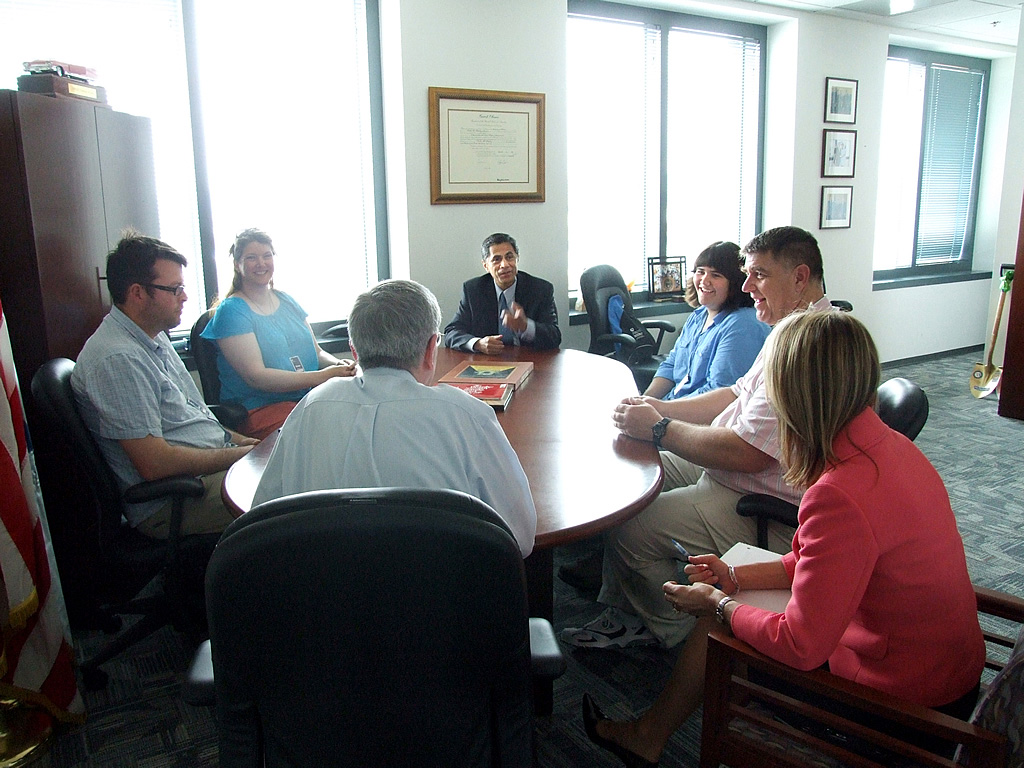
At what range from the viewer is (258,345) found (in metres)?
2.75

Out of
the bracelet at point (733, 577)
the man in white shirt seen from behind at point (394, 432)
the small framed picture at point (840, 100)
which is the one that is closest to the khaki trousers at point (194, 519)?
the man in white shirt seen from behind at point (394, 432)

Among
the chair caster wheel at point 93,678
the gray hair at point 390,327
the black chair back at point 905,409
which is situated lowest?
the chair caster wheel at point 93,678

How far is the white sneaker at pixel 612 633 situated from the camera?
2.24 m

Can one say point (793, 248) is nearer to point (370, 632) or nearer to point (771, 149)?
point (370, 632)

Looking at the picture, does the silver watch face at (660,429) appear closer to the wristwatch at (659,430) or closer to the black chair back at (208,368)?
the wristwatch at (659,430)

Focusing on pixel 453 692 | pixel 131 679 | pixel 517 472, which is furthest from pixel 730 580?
pixel 131 679

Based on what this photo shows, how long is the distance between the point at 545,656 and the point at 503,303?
106 inches

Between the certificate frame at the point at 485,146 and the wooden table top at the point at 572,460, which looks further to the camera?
the certificate frame at the point at 485,146

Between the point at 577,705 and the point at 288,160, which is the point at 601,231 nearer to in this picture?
the point at 288,160

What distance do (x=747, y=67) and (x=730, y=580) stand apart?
4.96m

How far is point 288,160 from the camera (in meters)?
3.94

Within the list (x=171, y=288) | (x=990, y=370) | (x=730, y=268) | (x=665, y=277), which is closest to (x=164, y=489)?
(x=171, y=288)

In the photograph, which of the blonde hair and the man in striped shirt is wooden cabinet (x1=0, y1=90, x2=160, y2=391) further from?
the blonde hair

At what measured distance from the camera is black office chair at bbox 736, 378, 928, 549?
1.76 metres
